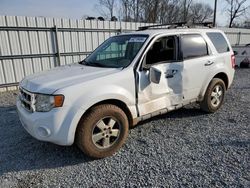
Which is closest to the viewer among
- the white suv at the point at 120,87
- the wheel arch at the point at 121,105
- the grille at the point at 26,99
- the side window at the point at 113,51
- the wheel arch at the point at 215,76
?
the white suv at the point at 120,87

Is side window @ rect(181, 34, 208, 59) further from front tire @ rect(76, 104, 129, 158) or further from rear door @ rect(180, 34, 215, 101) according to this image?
front tire @ rect(76, 104, 129, 158)

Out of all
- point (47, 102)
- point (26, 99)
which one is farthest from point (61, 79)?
point (26, 99)

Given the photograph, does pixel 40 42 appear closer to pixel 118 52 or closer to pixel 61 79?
pixel 118 52

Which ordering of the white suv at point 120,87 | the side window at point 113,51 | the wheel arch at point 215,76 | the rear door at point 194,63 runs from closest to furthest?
1. the white suv at point 120,87
2. the side window at point 113,51
3. the rear door at point 194,63
4. the wheel arch at point 215,76

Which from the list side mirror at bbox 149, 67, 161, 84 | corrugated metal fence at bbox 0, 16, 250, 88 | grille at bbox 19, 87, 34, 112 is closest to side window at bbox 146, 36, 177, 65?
side mirror at bbox 149, 67, 161, 84

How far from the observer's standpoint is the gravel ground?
2.79m

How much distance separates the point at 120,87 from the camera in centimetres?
332

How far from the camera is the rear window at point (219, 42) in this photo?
4.81 metres

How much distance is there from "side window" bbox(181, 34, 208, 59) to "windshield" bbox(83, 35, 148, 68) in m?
0.89

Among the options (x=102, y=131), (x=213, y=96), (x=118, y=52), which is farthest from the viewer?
(x=213, y=96)

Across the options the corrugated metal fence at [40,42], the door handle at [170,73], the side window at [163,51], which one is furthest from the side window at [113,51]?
the corrugated metal fence at [40,42]

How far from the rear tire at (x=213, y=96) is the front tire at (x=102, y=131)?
2.21 m

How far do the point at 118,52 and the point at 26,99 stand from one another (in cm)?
180

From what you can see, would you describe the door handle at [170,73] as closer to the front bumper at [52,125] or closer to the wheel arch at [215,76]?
the wheel arch at [215,76]
